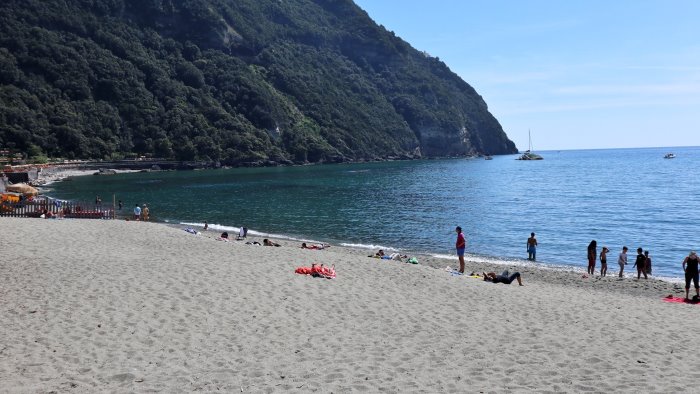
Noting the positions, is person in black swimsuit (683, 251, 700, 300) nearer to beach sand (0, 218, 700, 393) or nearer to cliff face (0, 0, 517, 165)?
beach sand (0, 218, 700, 393)

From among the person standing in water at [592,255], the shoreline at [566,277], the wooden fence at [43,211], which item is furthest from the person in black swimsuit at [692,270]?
the wooden fence at [43,211]

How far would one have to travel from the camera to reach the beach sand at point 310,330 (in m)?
→ 8.55

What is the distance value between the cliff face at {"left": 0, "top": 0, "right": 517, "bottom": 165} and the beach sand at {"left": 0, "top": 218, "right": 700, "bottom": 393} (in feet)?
345

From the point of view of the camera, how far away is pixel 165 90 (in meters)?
145

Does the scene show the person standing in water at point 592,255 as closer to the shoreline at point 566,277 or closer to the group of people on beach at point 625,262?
the group of people on beach at point 625,262

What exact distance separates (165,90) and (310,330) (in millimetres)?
147625

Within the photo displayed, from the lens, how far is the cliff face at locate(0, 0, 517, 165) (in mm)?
116812

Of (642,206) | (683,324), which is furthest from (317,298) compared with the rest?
(642,206)

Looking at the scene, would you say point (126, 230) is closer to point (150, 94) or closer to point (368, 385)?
point (368, 385)

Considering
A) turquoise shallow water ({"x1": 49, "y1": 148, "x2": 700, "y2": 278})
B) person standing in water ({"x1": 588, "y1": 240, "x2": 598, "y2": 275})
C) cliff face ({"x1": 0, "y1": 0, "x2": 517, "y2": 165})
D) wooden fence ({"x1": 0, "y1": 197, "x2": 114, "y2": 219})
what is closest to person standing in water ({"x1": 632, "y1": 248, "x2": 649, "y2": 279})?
person standing in water ({"x1": 588, "y1": 240, "x2": 598, "y2": 275})

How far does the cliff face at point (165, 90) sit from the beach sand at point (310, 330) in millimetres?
105194

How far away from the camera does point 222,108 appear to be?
152375 millimetres

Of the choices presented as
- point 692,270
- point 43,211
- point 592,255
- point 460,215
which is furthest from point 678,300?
point 43,211

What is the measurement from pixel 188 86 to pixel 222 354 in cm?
15676
